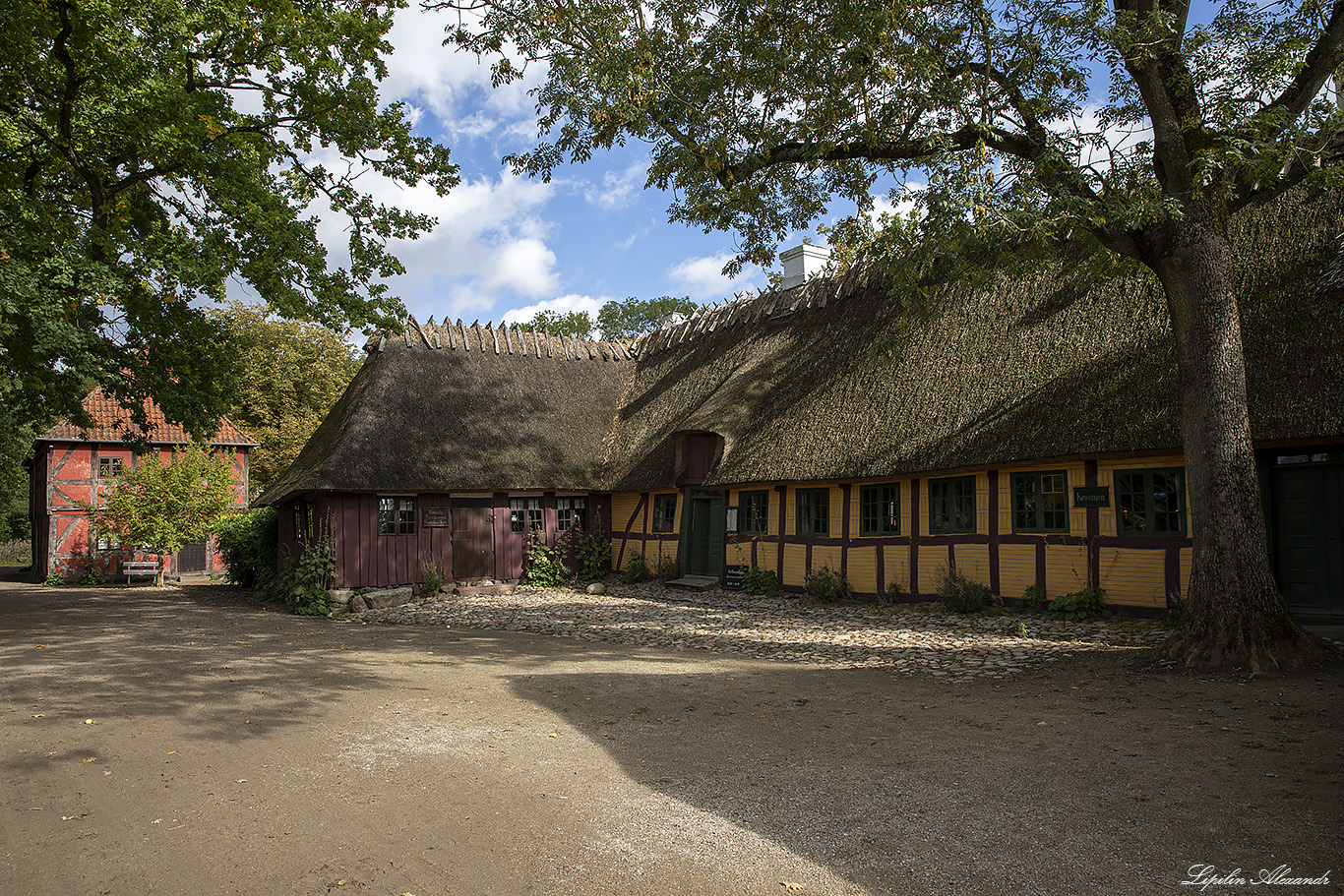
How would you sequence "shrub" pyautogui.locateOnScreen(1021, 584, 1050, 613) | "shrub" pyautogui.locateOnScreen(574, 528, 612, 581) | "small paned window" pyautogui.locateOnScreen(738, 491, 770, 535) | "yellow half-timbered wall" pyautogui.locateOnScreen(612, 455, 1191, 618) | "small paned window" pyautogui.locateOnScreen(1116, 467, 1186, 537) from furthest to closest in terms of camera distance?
"shrub" pyautogui.locateOnScreen(574, 528, 612, 581) → "small paned window" pyautogui.locateOnScreen(738, 491, 770, 535) → "shrub" pyautogui.locateOnScreen(1021, 584, 1050, 613) → "yellow half-timbered wall" pyautogui.locateOnScreen(612, 455, 1191, 618) → "small paned window" pyautogui.locateOnScreen(1116, 467, 1186, 537)

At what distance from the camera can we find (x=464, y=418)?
1878 cm

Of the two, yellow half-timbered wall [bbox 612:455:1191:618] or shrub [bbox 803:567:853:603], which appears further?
shrub [bbox 803:567:853:603]

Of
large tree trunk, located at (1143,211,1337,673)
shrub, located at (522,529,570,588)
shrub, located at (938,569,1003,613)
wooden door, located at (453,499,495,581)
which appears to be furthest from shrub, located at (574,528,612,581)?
large tree trunk, located at (1143,211,1337,673)

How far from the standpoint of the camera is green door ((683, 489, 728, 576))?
17188 millimetres

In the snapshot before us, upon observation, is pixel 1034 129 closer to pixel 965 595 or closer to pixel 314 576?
pixel 965 595

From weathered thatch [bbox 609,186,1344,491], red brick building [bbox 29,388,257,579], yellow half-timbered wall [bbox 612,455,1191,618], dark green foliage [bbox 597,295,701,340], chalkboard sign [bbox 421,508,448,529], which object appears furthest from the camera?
dark green foliage [bbox 597,295,701,340]

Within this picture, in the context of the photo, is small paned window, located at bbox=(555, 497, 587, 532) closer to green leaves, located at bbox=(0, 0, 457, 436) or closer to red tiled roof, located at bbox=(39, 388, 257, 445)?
green leaves, located at bbox=(0, 0, 457, 436)

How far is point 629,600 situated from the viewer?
51.0ft

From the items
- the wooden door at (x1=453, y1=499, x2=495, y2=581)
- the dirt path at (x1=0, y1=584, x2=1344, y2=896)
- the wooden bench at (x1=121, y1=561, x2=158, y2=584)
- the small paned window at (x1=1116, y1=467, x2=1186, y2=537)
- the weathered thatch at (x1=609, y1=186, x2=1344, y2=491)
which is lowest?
the wooden bench at (x1=121, y1=561, x2=158, y2=584)

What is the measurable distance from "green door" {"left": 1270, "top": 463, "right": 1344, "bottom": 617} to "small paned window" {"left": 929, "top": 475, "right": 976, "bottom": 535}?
3.80m

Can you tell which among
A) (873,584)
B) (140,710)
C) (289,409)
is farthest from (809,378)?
(289,409)

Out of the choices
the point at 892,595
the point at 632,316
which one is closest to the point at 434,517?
the point at 892,595

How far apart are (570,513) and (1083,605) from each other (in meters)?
11.6

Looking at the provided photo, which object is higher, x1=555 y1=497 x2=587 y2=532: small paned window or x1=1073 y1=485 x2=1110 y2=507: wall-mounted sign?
x1=1073 y1=485 x2=1110 y2=507: wall-mounted sign
